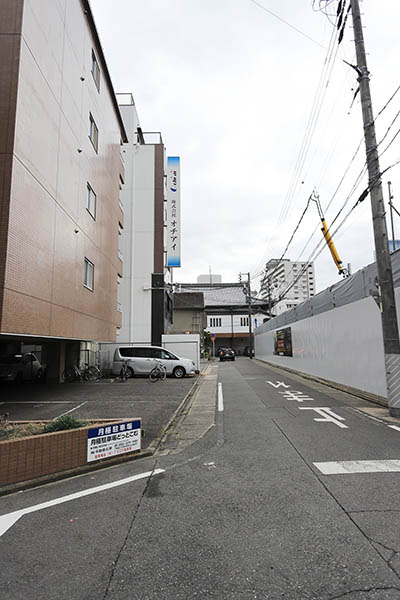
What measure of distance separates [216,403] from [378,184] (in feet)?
23.9

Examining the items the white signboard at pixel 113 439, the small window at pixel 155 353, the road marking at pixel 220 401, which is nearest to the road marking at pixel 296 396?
the road marking at pixel 220 401

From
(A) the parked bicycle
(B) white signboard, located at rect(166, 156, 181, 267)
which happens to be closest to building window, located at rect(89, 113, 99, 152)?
(A) the parked bicycle

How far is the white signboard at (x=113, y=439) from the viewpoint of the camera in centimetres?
496

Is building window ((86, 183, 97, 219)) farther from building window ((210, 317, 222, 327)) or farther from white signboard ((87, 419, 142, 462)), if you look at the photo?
building window ((210, 317, 222, 327))

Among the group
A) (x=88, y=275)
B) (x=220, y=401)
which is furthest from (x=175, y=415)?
(x=88, y=275)

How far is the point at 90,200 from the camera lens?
12797 mm

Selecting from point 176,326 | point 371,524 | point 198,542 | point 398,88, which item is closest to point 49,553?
point 198,542

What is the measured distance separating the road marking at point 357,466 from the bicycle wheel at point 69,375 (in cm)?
1372

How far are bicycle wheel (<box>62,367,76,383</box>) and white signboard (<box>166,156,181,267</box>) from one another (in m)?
11.9

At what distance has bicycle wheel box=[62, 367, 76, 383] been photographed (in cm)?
1608

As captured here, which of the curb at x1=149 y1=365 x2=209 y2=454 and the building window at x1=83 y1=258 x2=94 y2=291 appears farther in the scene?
the building window at x1=83 y1=258 x2=94 y2=291

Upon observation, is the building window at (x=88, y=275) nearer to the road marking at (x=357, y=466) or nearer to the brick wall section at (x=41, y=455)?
the brick wall section at (x=41, y=455)

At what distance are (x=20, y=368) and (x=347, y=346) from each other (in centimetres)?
1413

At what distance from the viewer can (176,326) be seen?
123 feet
